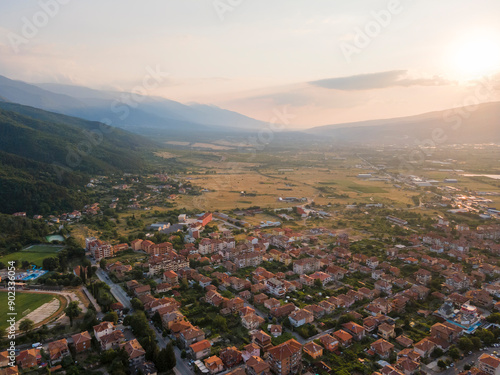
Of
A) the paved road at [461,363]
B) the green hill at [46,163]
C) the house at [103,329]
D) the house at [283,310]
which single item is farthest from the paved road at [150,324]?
the green hill at [46,163]

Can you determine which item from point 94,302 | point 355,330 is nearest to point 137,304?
point 94,302

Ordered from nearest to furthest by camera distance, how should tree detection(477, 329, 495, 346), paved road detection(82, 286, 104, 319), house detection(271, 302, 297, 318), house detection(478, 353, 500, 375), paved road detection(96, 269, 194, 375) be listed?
house detection(478, 353, 500, 375) → paved road detection(96, 269, 194, 375) → tree detection(477, 329, 495, 346) → paved road detection(82, 286, 104, 319) → house detection(271, 302, 297, 318)

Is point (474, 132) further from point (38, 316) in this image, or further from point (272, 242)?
point (38, 316)

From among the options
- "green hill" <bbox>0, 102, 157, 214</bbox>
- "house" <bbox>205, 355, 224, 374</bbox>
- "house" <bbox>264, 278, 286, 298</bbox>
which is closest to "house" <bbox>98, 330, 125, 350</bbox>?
"house" <bbox>205, 355, 224, 374</bbox>

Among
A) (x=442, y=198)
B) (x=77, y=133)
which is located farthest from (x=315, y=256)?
(x=77, y=133)

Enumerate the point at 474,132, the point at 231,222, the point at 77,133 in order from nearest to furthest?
the point at 231,222 → the point at 77,133 → the point at 474,132

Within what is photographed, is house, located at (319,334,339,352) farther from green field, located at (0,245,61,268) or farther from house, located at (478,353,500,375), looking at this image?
green field, located at (0,245,61,268)

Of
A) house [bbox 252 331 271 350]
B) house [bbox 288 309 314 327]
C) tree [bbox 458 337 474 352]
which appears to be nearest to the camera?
tree [bbox 458 337 474 352]

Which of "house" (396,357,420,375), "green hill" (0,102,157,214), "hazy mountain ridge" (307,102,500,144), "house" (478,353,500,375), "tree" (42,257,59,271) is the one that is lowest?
"tree" (42,257,59,271)
